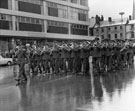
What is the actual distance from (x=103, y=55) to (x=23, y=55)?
5.14 metres

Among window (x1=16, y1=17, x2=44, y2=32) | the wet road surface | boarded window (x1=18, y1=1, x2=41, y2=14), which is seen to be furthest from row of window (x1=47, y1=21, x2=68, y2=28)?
the wet road surface

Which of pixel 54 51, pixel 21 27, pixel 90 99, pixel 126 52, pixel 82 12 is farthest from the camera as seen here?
pixel 82 12

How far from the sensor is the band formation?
56.5 feet

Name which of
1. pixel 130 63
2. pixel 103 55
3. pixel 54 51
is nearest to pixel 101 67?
pixel 103 55

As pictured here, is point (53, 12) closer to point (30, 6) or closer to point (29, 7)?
point (30, 6)

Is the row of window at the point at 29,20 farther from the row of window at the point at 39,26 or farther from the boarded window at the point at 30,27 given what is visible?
the boarded window at the point at 30,27

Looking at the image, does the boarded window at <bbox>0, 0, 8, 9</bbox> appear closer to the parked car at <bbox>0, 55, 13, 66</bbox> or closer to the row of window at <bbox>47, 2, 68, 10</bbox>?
the row of window at <bbox>47, 2, 68, 10</bbox>

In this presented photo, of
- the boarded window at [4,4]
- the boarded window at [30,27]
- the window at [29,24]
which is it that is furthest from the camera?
the boarded window at [30,27]

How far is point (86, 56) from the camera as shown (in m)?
17.6

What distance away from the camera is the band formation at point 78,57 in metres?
17.2

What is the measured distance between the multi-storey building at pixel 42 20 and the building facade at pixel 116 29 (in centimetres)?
3704

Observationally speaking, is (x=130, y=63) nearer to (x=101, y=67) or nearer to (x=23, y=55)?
(x=101, y=67)

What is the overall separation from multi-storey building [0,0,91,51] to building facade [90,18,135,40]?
37.0 m

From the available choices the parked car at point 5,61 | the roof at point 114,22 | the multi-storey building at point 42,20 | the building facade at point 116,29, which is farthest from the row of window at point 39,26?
the roof at point 114,22
